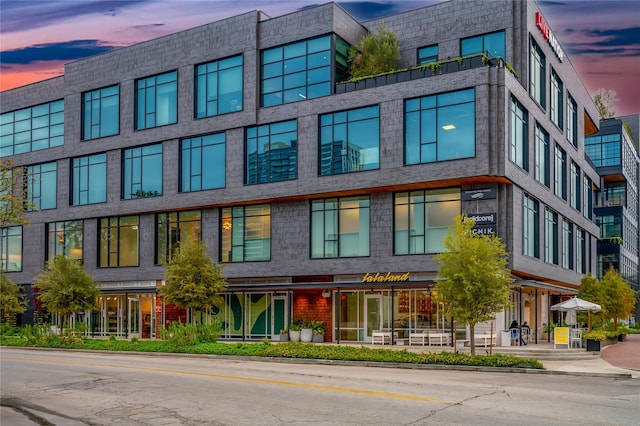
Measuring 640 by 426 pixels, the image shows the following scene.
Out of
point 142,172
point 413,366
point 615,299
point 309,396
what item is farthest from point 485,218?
point 142,172

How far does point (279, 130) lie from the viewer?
43500 millimetres

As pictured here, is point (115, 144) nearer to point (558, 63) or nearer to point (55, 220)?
point (55, 220)

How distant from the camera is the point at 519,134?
4009 cm

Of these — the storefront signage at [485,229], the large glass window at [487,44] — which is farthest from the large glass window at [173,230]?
the large glass window at [487,44]

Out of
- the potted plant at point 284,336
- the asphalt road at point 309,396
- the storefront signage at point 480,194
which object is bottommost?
the potted plant at point 284,336

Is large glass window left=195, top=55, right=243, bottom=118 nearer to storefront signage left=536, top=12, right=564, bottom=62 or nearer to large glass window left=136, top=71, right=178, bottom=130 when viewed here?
large glass window left=136, top=71, right=178, bottom=130

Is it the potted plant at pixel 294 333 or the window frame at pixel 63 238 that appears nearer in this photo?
the potted plant at pixel 294 333

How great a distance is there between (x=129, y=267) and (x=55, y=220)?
8.18 meters

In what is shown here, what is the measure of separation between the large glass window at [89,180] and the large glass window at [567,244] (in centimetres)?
3123

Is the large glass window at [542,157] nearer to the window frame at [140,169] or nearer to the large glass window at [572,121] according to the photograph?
the large glass window at [572,121]

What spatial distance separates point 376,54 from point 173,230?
16.9 metres

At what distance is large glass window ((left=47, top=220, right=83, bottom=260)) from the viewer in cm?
5238

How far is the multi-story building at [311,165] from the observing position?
38.1m

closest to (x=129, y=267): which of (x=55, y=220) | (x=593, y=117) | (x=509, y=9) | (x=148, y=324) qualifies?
(x=148, y=324)
